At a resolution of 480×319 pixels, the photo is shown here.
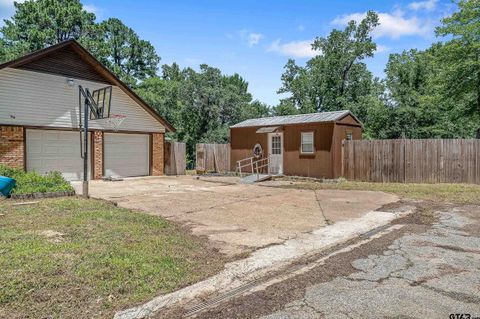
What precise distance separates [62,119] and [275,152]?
994 cm

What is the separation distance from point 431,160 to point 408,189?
2.45 m

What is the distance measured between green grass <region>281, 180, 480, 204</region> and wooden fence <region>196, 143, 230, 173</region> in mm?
7918

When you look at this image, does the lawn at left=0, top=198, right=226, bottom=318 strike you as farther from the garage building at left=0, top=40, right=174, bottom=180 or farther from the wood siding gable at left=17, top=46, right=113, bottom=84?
the wood siding gable at left=17, top=46, right=113, bottom=84

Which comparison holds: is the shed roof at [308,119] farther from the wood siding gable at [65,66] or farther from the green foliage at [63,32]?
the green foliage at [63,32]

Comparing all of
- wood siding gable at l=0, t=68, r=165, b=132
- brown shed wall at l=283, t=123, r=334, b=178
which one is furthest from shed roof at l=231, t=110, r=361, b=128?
wood siding gable at l=0, t=68, r=165, b=132

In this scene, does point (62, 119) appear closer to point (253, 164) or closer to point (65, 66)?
point (65, 66)

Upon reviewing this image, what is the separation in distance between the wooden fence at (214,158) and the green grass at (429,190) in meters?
7.92

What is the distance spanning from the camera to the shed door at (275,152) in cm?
1720

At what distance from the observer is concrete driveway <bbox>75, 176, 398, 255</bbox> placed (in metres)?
5.69

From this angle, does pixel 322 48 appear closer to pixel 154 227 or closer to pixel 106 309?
pixel 154 227

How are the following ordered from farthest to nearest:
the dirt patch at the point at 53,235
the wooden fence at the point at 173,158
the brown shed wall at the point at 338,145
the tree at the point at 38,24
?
1. the tree at the point at 38,24
2. the wooden fence at the point at 173,158
3. the brown shed wall at the point at 338,145
4. the dirt patch at the point at 53,235

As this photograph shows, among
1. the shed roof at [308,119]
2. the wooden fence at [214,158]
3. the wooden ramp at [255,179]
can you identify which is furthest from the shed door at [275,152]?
the wooden fence at [214,158]

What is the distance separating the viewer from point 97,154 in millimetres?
15133

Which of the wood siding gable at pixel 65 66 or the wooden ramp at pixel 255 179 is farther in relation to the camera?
the wooden ramp at pixel 255 179
